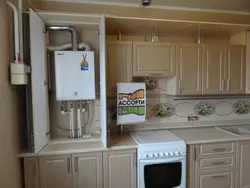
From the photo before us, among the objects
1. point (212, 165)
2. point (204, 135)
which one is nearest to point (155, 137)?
point (204, 135)

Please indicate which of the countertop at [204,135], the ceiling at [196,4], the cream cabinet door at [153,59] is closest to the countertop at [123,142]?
the countertop at [204,135]

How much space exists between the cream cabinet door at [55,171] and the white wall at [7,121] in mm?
219

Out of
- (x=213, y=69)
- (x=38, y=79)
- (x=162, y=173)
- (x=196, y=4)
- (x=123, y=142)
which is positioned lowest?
(x=162, y=173)

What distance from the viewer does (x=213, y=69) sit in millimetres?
2637

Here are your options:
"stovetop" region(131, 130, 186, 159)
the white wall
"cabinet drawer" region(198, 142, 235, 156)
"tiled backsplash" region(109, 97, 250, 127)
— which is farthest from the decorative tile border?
the white wall

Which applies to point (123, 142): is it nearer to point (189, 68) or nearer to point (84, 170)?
point (84, 170)

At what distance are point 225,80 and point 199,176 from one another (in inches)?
48.7

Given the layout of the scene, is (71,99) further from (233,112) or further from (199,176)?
(233,112)

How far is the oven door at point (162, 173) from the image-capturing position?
2180mm

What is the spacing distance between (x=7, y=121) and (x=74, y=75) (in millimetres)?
835

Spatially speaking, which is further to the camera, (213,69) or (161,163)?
(213,69)

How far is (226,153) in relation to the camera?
2410 millimetres

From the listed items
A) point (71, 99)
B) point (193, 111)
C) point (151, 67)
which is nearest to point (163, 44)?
point (151, 67)

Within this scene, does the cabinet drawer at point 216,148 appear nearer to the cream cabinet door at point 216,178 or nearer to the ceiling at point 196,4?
the cream cabinet door at point 216,178
